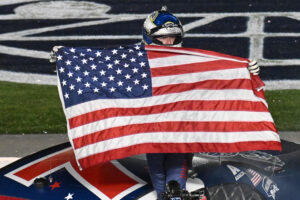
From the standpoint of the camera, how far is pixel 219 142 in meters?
4.68

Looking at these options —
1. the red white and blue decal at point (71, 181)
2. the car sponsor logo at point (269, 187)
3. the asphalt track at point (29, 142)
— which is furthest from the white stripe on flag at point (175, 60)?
the asphalt track at point (29, 142)

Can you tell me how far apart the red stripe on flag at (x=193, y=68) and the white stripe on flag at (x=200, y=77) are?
0.10ft

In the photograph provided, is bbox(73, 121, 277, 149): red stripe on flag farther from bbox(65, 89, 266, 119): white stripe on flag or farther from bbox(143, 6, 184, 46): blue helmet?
bbox(143, 6, 184, 46): blue helmet

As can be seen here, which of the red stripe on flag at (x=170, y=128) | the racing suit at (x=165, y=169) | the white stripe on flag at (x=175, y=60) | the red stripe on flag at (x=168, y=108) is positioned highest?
the white stripe on flag at (x=175, y=60)

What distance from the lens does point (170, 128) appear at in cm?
469

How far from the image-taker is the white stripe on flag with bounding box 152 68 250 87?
4.79 m

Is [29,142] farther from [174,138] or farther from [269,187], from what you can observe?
[269,187]

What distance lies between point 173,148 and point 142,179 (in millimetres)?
355

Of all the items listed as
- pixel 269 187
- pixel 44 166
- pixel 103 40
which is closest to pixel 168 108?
pixel 269 187

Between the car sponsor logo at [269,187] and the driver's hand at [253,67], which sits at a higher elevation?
the driver's hand at [253,67]

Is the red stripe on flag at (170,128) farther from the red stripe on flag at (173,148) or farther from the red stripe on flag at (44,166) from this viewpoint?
the red stripe on flag at (44,166)

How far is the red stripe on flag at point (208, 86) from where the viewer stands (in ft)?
15.7

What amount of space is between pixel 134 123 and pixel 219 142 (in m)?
0.66

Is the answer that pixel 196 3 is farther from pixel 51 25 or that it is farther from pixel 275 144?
pixel 275 144
